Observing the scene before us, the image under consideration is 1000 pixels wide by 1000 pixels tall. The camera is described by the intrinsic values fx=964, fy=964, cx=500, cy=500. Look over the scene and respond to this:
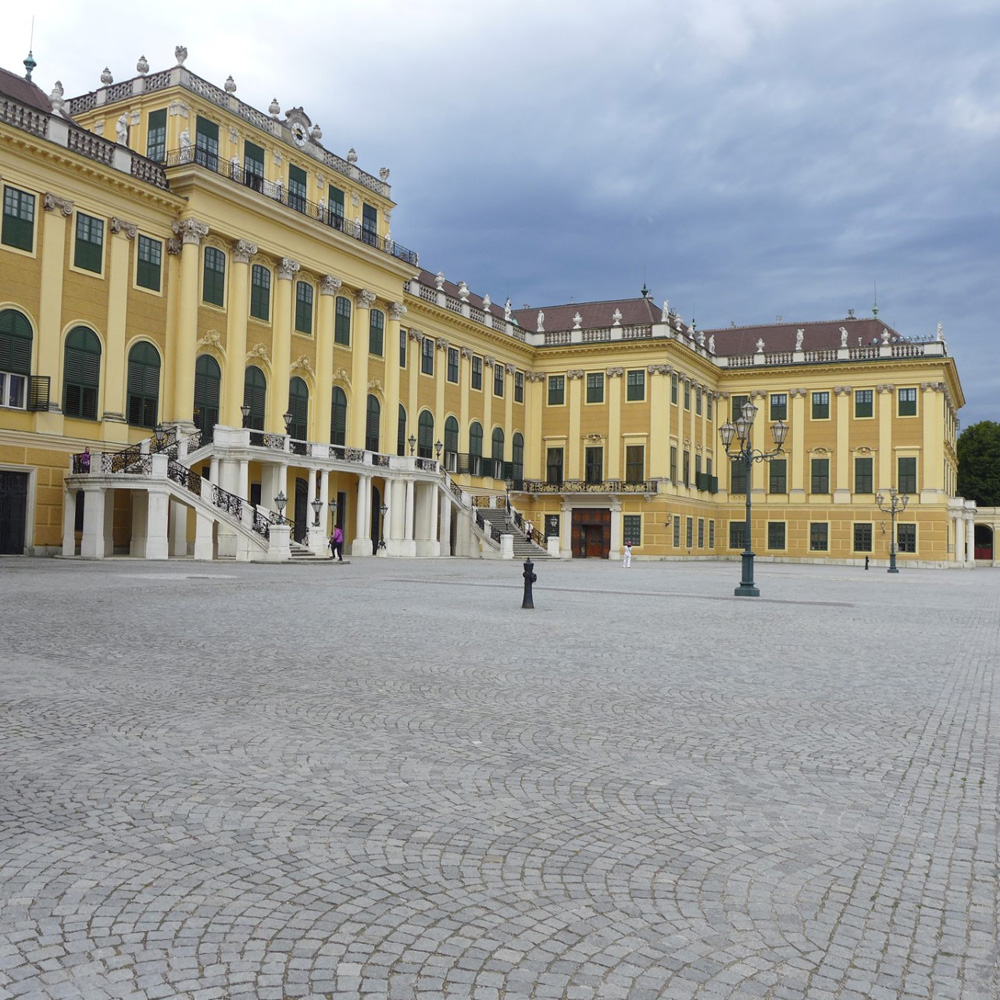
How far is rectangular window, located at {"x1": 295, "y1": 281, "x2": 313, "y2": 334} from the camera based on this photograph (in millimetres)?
44281

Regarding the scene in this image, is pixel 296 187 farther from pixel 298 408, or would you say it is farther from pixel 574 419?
pixel 574 419

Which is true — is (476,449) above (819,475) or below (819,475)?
above

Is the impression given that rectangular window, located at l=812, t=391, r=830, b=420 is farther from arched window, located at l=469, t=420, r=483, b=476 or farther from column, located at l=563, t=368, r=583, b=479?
arched window, located at l=469, t=420, r=483, b=476

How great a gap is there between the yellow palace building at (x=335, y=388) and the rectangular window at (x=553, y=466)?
0.50ft

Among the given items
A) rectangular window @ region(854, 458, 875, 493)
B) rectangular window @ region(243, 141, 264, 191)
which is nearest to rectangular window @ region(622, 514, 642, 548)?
rectangular window @ region(854, 458, 875, 493)

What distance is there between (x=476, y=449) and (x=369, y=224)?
16.0 meters

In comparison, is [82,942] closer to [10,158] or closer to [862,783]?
[862,783]

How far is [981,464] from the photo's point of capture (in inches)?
3681

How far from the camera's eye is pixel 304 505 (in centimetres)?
4403

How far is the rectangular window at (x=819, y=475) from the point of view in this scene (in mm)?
68438

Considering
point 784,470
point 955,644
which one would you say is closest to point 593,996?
point 955,644

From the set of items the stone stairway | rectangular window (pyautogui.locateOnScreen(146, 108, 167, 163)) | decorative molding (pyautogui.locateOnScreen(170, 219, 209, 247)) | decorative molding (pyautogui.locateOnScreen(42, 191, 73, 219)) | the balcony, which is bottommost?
the stone stairway

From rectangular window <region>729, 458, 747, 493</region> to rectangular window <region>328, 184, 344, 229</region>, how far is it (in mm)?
36691

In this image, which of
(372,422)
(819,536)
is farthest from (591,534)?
(372,422)
